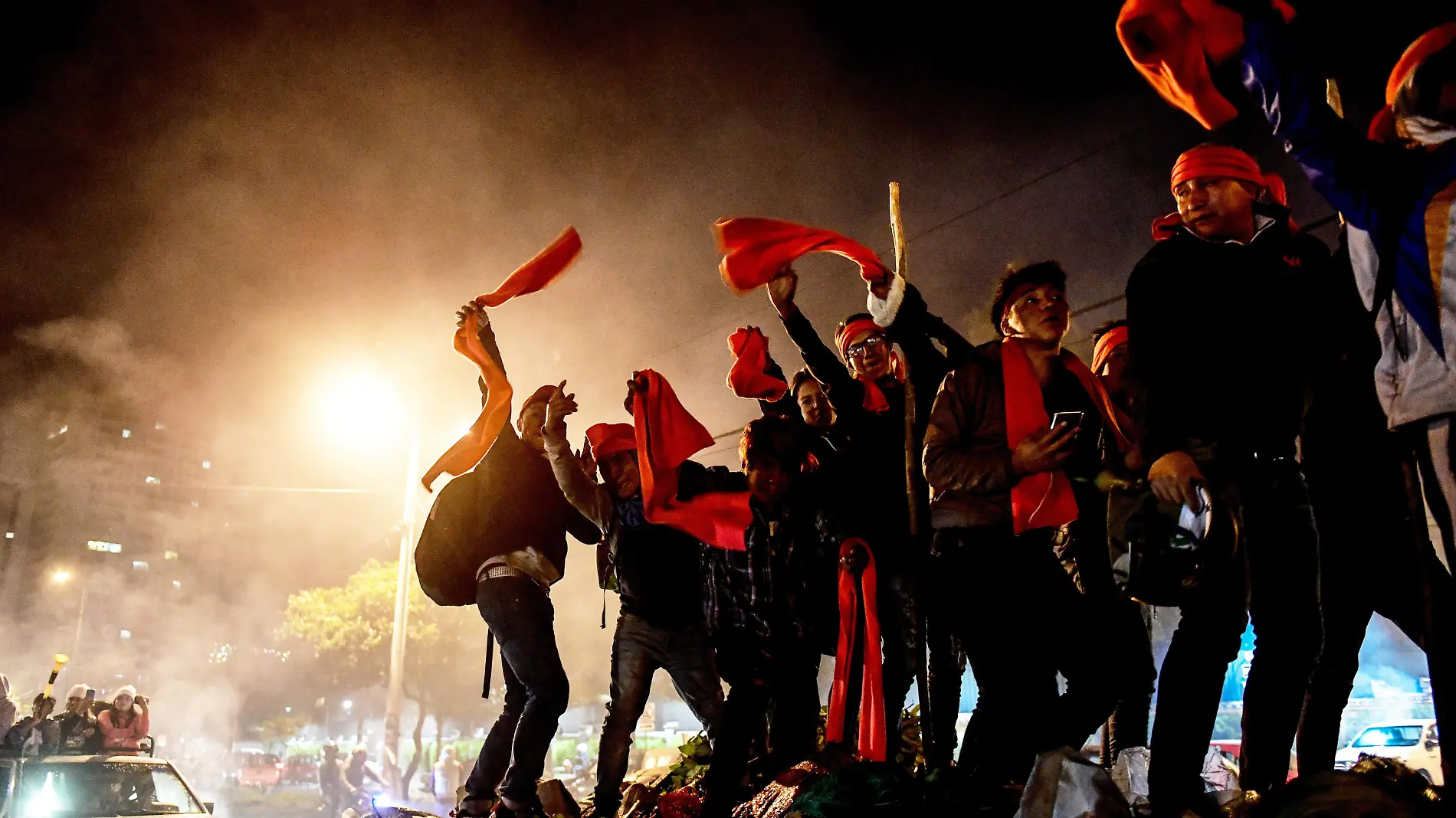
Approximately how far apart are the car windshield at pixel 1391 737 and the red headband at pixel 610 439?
12250mm

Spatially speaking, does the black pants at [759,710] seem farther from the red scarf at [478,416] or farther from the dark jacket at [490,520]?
the red scarf at [478,416]

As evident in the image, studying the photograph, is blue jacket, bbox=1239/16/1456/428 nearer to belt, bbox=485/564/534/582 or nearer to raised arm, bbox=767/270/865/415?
raised arm, bbox=767/270/865/415

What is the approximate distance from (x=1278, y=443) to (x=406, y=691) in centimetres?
4336

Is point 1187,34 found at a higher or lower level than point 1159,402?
higher

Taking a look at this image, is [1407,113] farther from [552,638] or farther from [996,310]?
[552,638]

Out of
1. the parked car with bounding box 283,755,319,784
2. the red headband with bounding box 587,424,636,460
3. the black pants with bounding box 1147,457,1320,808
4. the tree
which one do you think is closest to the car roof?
the red headband with bounding box 587,424,636,460

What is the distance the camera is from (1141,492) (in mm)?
2916

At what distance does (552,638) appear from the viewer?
5.47 m

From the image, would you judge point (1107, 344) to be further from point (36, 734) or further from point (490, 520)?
point (36, 734)

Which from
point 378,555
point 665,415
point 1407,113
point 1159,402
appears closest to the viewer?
point 1407,113

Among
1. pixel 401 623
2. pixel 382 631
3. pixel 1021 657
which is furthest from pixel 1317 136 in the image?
pixel 382 631

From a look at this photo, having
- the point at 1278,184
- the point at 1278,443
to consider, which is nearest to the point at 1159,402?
the point at 1278,443

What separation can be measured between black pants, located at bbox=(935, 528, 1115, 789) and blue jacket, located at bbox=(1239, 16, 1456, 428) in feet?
4.19

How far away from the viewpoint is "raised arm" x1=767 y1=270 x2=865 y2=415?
16.8ft
